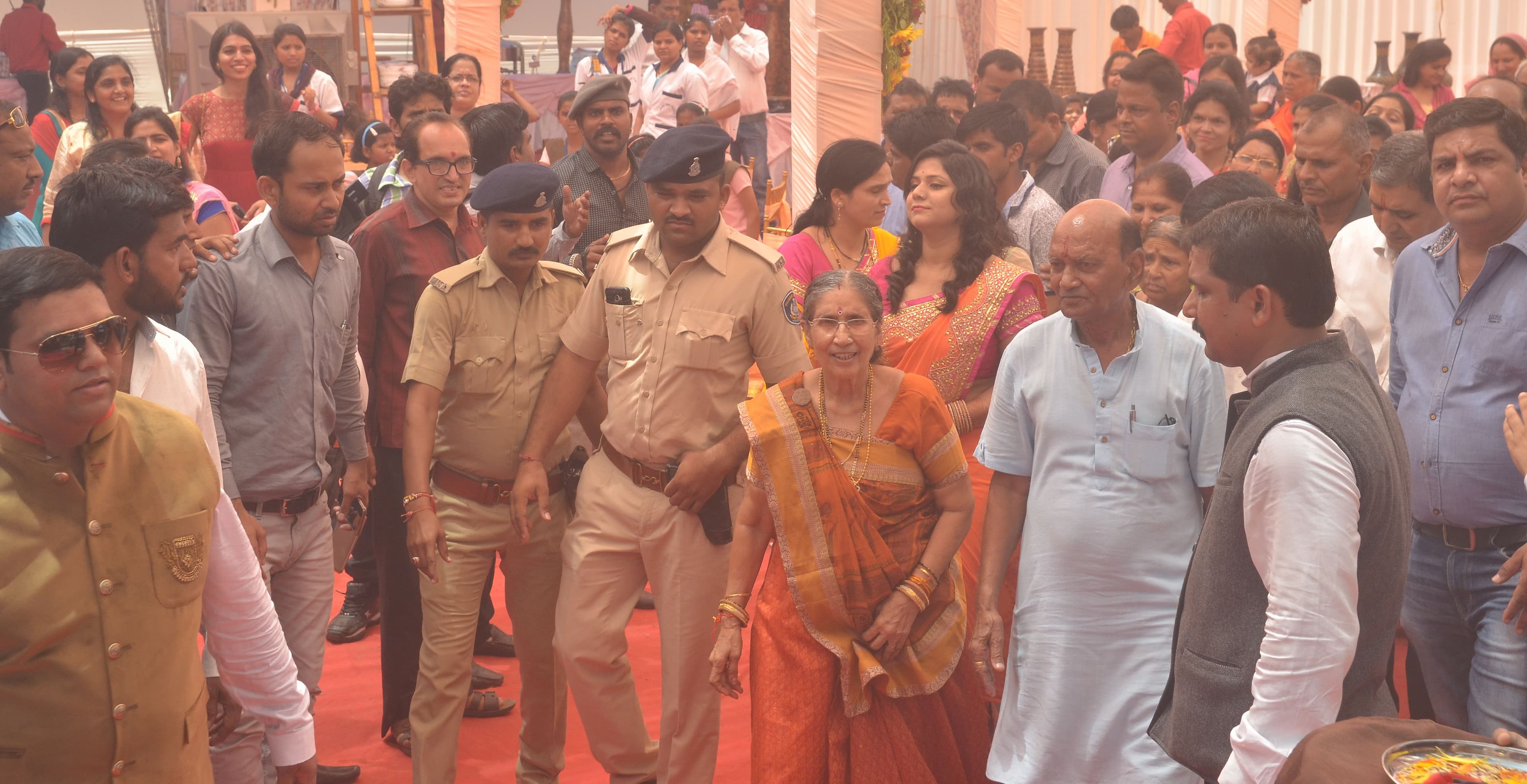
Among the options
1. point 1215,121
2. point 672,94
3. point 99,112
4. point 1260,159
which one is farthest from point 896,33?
point 99,112

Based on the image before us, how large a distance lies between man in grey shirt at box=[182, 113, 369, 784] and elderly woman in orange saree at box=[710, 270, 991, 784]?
3.78 feet

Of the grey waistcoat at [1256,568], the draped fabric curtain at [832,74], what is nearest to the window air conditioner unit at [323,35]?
the draped fabric curtain at [832,74]

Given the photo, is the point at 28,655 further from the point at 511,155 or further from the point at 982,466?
the point at 511,155

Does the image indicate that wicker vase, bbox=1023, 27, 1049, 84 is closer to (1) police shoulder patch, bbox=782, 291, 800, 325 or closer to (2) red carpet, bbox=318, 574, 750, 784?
(2) red carpet, bbox=318, 574, 750, 784

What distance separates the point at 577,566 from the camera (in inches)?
141

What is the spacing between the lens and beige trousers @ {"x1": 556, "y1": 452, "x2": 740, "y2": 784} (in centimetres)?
355

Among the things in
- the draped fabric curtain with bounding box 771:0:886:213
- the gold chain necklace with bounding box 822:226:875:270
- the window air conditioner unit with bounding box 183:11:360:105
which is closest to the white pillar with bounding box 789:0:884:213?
the draped fabric curtain with bounding box 771:0:886:213

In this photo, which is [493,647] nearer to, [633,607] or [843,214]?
[633,607]

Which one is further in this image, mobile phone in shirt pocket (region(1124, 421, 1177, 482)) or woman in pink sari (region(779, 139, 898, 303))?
woman in pink sari (region(779, 139, 898, 303))

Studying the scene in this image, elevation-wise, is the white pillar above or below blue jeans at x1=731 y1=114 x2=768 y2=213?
above

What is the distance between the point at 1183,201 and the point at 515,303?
213 cm

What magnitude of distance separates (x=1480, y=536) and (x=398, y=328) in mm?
3060

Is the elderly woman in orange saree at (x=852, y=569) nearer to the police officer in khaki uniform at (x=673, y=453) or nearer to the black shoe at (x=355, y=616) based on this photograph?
the police officer in khaki uniform at (x=673, y=453)

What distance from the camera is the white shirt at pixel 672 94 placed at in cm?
1030
